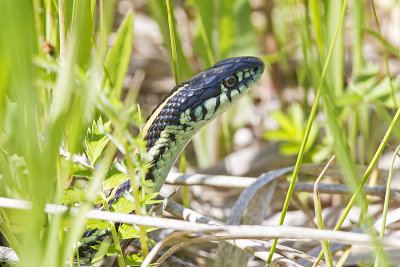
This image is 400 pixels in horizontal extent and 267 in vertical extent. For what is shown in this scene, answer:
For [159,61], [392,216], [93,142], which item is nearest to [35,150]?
[93,142]

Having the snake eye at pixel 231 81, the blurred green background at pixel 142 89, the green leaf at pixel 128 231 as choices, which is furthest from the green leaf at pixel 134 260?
the snake eye at pixel 231 81

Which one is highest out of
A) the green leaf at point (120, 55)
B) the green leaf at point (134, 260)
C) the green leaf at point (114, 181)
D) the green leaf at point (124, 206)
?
the green leaf at point (120, 55)

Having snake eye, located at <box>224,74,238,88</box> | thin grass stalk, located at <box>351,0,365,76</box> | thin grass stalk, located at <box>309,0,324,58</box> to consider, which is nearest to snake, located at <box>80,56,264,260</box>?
snake eye, located at <box>224,74,238,88</box>

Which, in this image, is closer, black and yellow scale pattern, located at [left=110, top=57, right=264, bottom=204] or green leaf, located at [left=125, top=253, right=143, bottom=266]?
green leaf, located at [left=125, top=253, right=143, bottom=266]

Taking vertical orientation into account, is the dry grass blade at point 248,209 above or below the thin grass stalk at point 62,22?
below

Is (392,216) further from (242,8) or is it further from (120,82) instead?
(242,8)

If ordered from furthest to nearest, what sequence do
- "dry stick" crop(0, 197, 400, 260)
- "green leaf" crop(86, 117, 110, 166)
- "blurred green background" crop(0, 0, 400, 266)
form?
"green leaf" crop(86, 117, 110, 166)
"dry stick" crop(0, 197, 400, 260)
"blurred green background" crop(0, 0, 400, 266)

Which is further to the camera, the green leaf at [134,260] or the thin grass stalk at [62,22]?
the thin grass stalk at [62,22]

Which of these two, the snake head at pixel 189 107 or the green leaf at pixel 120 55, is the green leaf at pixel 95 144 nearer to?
the snake head at pixel 189 107

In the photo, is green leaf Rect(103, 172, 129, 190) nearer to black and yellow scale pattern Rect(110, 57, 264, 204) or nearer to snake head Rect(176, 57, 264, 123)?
black and yellow scale pattern Rect(110, 57, 264, 204)
